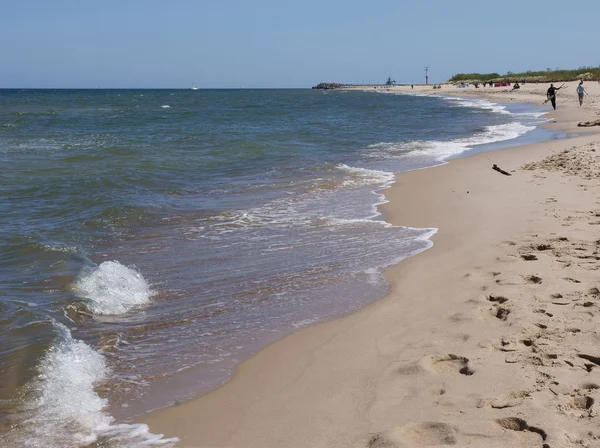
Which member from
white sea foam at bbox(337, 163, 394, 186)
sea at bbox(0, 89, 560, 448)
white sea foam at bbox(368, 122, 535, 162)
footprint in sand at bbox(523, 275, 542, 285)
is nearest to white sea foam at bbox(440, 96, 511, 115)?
white sea foam at bbox(368, 122, 535, 162)

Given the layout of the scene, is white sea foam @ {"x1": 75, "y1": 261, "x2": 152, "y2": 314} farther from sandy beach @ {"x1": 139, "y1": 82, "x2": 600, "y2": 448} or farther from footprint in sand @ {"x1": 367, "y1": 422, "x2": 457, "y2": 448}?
footprint in sand @ {"x1": 367, "y1": 422, "x2": 457, "y2": 448}

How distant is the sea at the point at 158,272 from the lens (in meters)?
4.29

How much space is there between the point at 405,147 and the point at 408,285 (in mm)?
14843

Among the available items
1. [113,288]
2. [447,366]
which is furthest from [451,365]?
[113,288]

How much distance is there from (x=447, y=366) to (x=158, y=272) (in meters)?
4.05

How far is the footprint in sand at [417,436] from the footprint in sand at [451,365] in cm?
72

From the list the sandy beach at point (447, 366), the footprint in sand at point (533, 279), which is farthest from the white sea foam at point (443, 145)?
the footprint in sand at point (533, 279)

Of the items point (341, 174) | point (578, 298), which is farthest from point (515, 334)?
point (341, 174)

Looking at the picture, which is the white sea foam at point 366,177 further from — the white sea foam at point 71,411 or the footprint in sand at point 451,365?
the white sea foam at point 71,411

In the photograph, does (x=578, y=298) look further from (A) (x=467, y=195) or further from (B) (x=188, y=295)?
(A) (x=467, y=195)

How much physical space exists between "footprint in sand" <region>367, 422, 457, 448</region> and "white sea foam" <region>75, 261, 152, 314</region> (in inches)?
135

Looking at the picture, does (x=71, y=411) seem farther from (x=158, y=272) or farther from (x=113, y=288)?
(x=158, y=272)

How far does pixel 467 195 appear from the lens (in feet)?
35.0

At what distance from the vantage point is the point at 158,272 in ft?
23.4
